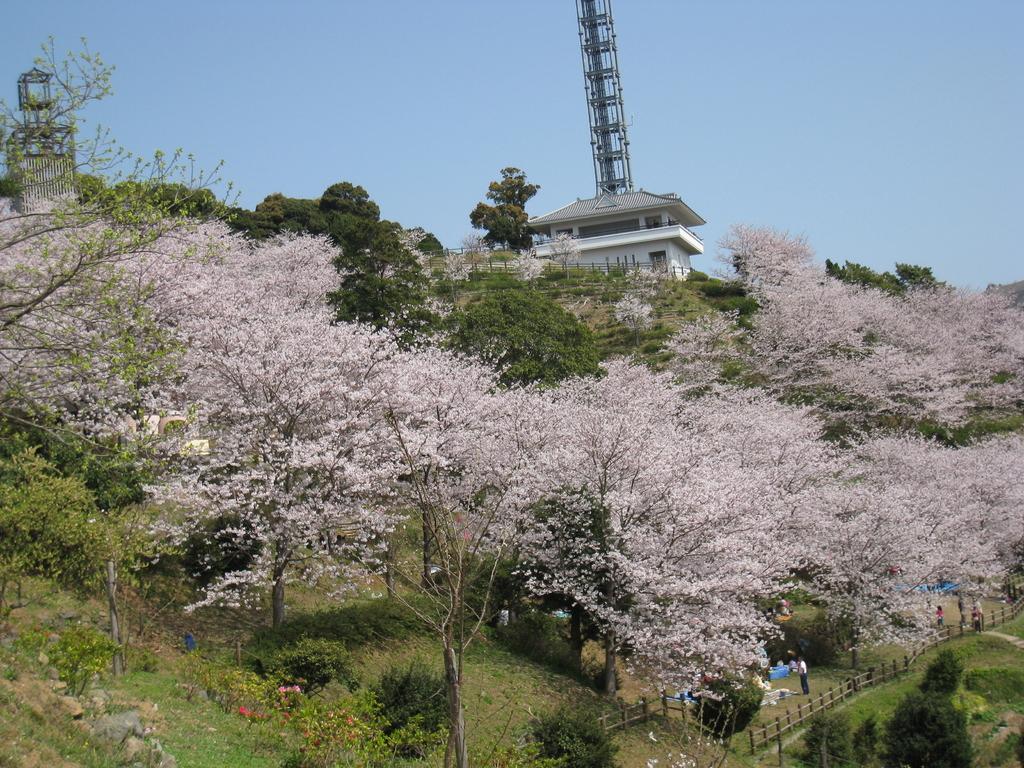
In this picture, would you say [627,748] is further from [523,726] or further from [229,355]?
[229,355]

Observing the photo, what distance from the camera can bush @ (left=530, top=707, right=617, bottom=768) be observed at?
14.4m

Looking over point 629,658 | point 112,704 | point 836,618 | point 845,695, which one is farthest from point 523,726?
point 836,618

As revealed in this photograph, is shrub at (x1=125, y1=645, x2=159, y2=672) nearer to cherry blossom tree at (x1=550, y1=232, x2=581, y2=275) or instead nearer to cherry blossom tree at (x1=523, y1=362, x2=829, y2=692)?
cherry blossom tree at (x1=523, y1=362, x2=829, y2=692)

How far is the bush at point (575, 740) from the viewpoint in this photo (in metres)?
14.4

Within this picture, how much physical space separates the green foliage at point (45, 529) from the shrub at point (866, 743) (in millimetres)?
15678

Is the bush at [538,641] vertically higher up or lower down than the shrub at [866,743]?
higher up

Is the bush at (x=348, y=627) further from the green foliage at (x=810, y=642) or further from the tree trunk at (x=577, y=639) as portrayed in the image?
the green foliage at (x=810, y=642)

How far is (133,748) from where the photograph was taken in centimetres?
1001

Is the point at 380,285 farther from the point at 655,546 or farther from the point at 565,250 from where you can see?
the point at 565,250

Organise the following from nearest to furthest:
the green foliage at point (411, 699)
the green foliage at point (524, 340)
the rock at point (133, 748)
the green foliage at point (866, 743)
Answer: the rock at point (133, 748) → the green foliage at point (411, 699) → the green foliage at point (866, 743) → the green foliage at point (524, 340)

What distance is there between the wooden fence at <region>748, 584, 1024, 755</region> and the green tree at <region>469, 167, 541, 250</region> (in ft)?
160

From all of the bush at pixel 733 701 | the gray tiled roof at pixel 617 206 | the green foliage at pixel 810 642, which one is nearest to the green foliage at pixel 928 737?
the bush at pixel 733 701

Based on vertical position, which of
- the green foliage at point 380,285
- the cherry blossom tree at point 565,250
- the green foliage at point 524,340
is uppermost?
the cherry blossom tree at point 565,250

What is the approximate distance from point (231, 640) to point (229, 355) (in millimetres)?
6476
